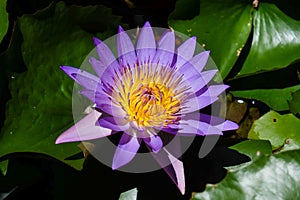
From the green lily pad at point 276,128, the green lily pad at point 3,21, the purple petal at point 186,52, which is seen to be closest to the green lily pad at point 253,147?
the green lily pad at point 276,128

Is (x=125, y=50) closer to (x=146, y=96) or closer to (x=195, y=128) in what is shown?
(x=146, y=96)

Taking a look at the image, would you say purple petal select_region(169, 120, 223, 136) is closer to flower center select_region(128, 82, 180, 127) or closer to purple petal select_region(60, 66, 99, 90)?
flower center select_region(128, 82, 180, 127)

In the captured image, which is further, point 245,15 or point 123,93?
point 245,15

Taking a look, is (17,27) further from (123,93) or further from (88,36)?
(123,93)

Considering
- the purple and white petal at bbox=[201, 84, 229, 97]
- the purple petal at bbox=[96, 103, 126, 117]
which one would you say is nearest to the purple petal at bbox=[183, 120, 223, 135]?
the purple and white petal at bbox=[201, 84, 229, 97]

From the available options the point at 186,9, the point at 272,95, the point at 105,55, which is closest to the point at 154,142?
the point at 105,55

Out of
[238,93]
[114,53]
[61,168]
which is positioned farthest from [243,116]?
[61,168]
